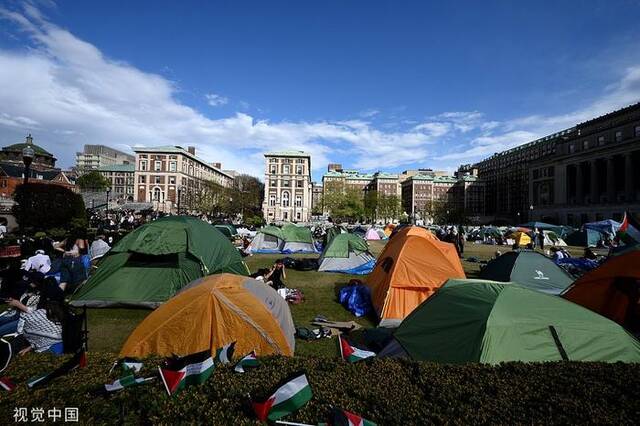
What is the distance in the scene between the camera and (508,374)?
394 cm

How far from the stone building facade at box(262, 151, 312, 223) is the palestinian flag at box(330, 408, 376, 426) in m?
86.7

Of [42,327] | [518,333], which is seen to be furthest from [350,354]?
[42,327]

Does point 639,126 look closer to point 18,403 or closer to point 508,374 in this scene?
point 508,374

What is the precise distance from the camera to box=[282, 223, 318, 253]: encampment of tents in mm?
24594

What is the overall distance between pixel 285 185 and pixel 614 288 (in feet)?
277

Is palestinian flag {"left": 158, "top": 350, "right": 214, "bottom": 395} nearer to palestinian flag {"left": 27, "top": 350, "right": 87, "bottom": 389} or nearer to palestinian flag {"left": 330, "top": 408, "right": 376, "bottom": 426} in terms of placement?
palestinian flag {"left": 27, "top": 350, "right": 87, "bottom": 389}

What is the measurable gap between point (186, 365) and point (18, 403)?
1582 millimetres

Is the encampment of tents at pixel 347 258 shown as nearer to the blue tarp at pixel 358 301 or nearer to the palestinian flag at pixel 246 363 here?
the blue tarp at pixel 358 301

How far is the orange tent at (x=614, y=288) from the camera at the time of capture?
24.5 ft

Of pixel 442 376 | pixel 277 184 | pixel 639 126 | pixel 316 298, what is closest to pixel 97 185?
pixel 277 184

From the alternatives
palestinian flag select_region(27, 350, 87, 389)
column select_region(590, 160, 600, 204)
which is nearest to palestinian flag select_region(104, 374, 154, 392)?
palestinian flag select_region(27, 350, 87, 389)

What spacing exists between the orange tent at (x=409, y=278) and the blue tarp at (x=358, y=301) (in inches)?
8.4

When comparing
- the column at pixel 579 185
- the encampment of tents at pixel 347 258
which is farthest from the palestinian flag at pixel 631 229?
the column at pixel 579 185

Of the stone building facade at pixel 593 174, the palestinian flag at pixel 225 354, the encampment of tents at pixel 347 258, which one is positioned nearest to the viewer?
the palestinian flag at pixel 225 354
